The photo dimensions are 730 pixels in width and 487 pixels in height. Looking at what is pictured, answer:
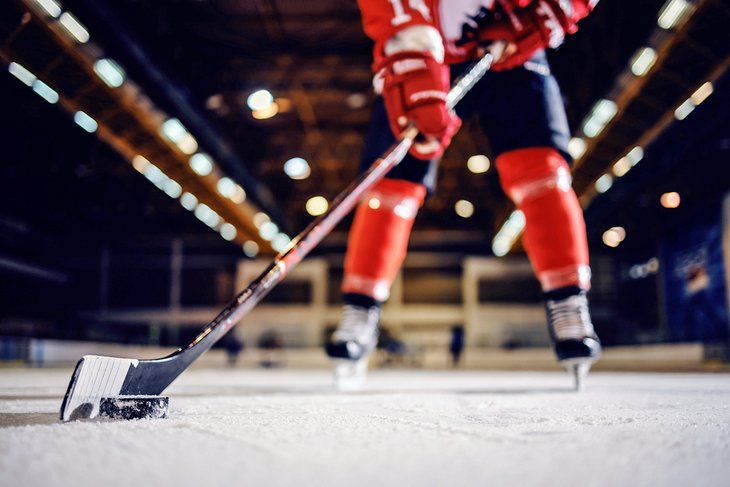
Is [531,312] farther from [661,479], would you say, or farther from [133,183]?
[661,479]

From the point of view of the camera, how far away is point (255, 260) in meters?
22.4

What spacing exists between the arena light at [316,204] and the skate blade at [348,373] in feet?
51.4

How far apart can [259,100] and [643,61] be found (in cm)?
612

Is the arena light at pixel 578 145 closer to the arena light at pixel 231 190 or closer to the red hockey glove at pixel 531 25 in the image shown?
the arena light at pixel 231 190

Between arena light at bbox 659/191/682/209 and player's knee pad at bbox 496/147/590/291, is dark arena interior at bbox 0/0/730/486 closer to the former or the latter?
arena light at bbox 659/191/682/209

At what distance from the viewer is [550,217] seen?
1.66m

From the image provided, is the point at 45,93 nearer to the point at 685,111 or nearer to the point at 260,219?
the point at 260,219

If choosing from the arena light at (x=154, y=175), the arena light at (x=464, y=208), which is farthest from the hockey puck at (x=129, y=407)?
the arena light at (x=464, y=208)

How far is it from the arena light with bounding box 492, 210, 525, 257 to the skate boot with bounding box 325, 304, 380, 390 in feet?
40.2

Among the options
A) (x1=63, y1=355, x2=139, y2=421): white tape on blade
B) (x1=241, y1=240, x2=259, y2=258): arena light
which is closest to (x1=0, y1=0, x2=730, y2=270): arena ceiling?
(x1=241, y1=240, x2=259, y2=258): arena light

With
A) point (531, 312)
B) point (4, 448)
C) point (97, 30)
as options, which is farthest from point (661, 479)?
point (531, 312)

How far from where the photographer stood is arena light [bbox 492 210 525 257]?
1503cm

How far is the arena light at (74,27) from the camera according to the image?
635cm

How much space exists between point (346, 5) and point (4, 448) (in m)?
8.45
